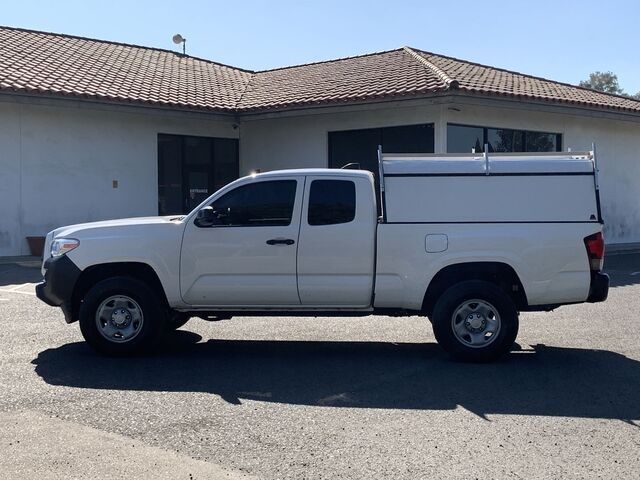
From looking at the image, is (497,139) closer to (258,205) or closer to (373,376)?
(258,205)

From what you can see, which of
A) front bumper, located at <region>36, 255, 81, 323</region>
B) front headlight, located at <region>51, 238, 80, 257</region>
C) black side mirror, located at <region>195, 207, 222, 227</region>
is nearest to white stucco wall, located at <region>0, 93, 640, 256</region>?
front headlight, located at <region>51, 238, 80, 257</region>

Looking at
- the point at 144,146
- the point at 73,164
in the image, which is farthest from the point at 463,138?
the point at 73,164

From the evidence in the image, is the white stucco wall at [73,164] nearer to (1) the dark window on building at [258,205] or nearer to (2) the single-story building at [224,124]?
(2) the single-story building at [224,124]

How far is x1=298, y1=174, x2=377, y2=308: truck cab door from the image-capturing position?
737cm

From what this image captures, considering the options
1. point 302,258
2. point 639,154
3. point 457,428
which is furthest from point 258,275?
point 639,154

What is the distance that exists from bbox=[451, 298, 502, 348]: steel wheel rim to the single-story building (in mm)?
9541

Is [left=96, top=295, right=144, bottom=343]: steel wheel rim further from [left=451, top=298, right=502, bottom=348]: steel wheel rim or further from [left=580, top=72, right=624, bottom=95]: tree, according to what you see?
[left=580, top=72, right=624, bottom=95]: tree

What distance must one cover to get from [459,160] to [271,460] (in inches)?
166

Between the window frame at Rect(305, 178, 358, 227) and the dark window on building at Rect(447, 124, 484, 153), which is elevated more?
the dark window on building at Rect(447, 124, 484, 153)

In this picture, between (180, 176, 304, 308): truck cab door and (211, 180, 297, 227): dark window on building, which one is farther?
(211, 180, 297, 227): dark window on building

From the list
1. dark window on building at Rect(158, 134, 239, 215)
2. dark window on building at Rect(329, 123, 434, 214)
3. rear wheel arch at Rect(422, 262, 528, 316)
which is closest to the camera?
rear wheel arch at Rect(422, 262, 528, 316)

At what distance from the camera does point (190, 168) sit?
67.2ft

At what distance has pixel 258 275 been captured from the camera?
7480 mm

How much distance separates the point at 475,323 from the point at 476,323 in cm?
1
